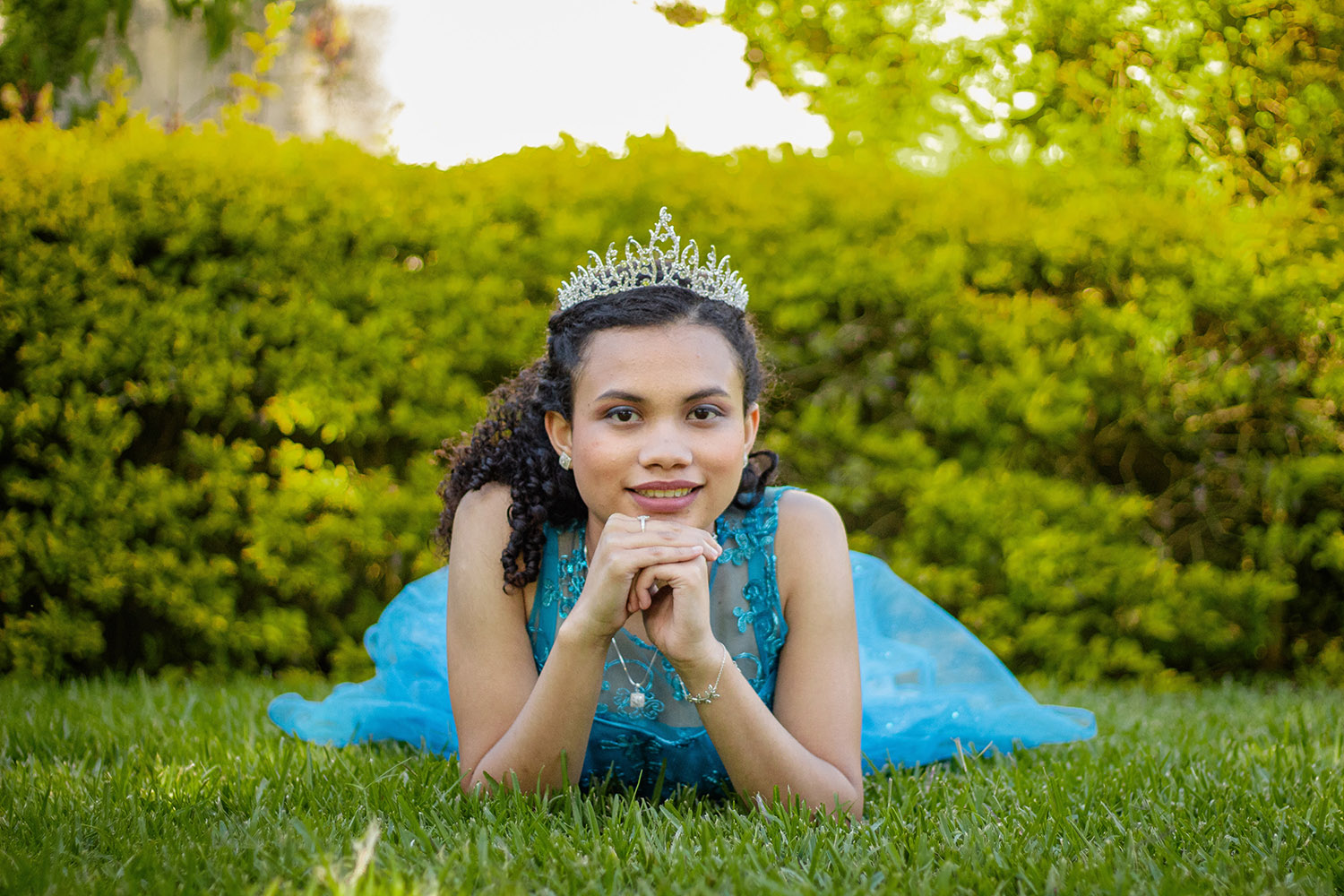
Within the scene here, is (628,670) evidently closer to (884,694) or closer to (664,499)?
(664,499)

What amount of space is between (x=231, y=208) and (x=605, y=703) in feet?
9.68

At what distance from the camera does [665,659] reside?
2.44 metres

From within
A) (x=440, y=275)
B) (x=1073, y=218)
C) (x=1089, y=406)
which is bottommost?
(x=1089, y=406)

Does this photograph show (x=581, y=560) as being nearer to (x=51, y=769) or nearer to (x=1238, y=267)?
(x=51, y=769)

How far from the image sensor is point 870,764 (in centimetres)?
276

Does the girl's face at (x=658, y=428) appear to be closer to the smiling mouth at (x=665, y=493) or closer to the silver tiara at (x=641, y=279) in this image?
the smiling mouth at (x=665, y=493)

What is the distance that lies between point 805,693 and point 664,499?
1.76 ft

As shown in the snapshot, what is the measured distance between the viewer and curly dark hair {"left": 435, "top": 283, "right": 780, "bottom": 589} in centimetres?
230

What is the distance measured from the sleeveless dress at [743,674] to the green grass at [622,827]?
0.32 ft

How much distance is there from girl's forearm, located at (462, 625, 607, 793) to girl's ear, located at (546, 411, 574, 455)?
1.43 ft

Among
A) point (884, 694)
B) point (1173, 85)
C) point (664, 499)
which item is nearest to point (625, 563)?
point (664, 499)

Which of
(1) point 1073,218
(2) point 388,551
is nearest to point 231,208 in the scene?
(2) point 388,551

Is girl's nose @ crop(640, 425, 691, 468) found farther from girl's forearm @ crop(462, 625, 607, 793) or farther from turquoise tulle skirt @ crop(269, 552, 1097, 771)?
turquoise tulle skirt @ crop(269, 552, 1097, 771)

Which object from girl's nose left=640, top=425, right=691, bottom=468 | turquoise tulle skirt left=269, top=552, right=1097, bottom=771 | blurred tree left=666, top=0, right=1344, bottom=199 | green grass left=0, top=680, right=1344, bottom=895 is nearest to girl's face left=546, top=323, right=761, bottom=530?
girl's nose left=640, top=425, right=691, bottom=468
